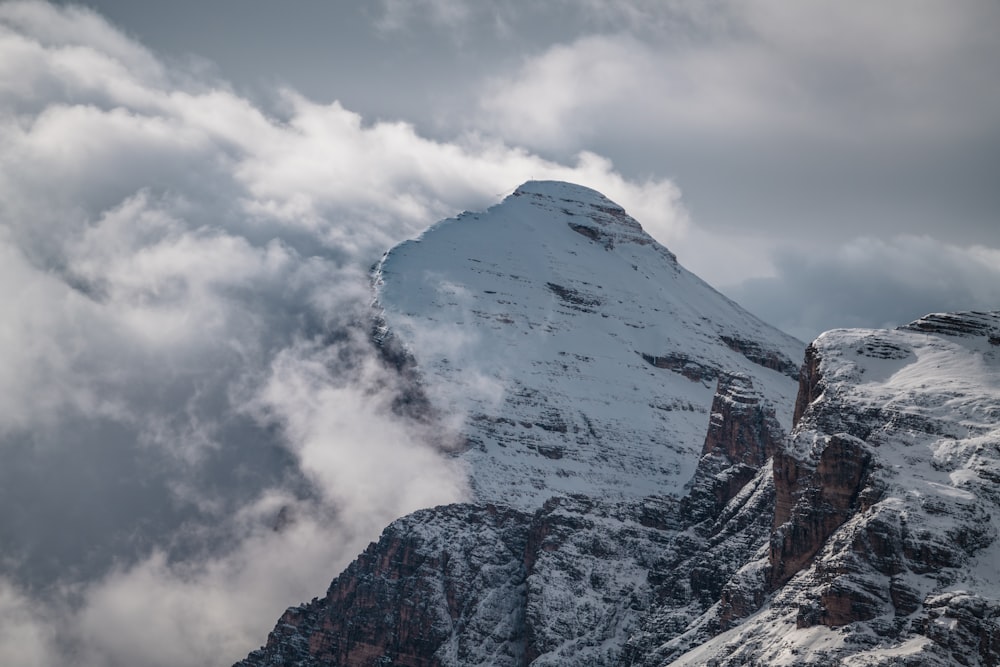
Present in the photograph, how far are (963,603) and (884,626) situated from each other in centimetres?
1034

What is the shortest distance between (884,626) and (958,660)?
11.7m

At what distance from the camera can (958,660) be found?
189125 millimetres

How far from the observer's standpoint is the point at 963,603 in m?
193

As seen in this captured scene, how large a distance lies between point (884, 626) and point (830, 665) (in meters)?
7.76

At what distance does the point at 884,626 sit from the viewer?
199 m

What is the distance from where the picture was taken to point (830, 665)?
19750 cm

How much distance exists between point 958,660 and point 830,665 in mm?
14893

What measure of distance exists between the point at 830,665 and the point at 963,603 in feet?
53.6

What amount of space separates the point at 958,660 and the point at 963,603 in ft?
22.1
